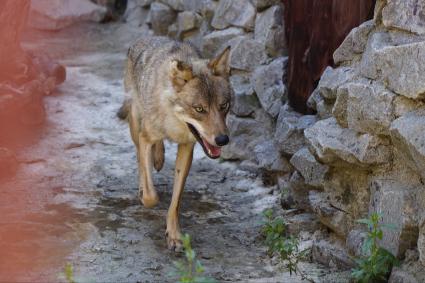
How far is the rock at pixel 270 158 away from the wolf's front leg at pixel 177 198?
3.33 ft

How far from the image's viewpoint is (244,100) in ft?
25.5

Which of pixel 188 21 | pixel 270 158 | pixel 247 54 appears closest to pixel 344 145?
pixel 270 158

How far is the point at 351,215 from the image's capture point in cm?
545

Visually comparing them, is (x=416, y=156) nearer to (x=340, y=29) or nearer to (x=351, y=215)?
(x=351, y=215)

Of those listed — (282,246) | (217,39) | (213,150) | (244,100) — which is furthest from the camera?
(217,39)

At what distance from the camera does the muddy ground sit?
5.34 metres

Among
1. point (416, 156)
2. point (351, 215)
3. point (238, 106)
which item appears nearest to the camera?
point (416, 156)

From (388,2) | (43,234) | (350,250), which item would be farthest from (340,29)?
(43,234)

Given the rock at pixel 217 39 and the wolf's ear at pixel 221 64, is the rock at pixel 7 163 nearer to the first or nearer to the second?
the wolf's ear at pixel 221 64

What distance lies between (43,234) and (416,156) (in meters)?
2.90

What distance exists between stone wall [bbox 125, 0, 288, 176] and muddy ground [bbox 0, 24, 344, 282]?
30 cm

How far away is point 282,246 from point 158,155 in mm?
2219

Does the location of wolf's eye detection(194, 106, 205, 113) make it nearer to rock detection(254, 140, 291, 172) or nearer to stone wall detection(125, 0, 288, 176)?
stone wall detection(125, 0, 288, 176)

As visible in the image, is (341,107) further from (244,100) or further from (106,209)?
(244,100)
